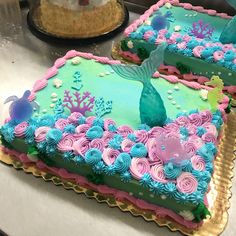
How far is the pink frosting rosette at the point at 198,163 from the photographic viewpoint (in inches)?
49.2

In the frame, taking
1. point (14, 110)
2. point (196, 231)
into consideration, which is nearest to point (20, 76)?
point (14, 110)

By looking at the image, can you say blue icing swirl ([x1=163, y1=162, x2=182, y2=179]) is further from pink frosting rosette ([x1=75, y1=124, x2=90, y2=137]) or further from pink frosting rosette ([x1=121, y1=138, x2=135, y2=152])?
pink frosting rosette ([x1=75, y1=124, x2=90, y2=137])

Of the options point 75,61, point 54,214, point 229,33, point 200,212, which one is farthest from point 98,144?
point 229,33

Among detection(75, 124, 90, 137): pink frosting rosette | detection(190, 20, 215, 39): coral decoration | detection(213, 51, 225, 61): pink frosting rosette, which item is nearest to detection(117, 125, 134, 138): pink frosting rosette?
detection(75, 124, 90, 137): pink frosting rosette

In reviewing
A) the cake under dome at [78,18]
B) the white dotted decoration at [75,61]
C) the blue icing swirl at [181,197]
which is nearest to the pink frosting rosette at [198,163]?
the blue icing swirl at [181,197]

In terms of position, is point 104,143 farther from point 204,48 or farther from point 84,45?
point 84,45

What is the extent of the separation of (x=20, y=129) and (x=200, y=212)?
630mm

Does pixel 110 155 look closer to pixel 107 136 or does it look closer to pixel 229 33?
pixel 107 136

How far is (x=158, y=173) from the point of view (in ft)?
4.04

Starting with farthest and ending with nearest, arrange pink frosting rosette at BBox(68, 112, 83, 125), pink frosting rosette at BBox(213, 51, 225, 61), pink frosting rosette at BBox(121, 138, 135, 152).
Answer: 1. pink frosting rosette at BBox(213, 51, 225, 61)
2. pink frosting rosette at BBox(68, 112, 83, 125)
3. pink frosting rosette at BBox(121, 138, 135, 152)

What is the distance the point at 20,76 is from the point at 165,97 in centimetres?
72

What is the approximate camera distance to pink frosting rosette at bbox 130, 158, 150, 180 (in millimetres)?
1239

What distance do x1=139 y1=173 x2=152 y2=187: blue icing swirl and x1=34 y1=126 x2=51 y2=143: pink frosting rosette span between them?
35 centimetres

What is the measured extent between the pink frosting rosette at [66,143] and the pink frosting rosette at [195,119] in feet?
1.29
